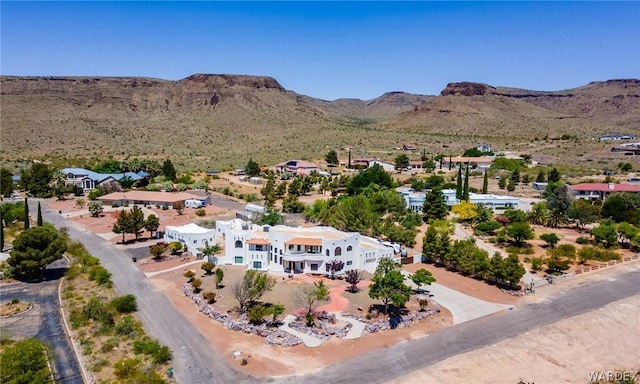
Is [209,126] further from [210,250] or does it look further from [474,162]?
[210,250]

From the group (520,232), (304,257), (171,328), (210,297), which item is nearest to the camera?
(171,328)

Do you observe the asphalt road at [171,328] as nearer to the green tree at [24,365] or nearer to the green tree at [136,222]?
the green tree at [136,222]

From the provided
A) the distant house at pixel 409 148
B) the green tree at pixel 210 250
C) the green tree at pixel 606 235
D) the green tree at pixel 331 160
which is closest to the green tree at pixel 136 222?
the green tree at pixel 210 250

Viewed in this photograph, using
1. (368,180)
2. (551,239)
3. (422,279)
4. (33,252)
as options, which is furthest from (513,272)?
(368,180)

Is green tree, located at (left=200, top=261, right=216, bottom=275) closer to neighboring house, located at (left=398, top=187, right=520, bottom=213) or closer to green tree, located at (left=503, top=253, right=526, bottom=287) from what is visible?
green tree, located at (left=503, top=253, right=526, bottom=287)

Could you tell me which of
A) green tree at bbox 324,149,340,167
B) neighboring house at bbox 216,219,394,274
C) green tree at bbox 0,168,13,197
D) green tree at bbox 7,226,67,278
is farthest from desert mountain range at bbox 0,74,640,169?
green tree at bbox 7,226,67,278
